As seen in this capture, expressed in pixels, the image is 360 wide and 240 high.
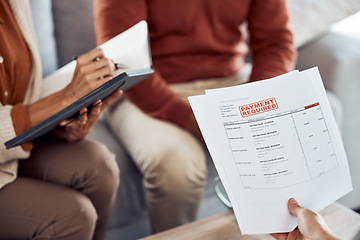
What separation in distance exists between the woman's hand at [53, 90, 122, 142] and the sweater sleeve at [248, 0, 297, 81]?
52cm

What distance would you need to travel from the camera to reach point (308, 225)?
0.62 metres

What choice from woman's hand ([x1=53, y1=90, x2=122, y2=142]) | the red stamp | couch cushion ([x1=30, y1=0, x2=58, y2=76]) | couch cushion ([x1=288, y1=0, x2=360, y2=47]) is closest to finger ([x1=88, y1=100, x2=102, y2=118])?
woman's hand ([x1=53, y1=90, x2=122, y2=142])

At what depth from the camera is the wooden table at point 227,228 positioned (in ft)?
2.51

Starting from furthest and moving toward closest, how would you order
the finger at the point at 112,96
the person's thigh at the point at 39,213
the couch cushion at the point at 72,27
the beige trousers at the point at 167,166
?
the couch cushion at the point at 72,27 < the beige trousers at the point at 167,166 < the finger at the point at 112,96 < the person's thigh at the point at 39,213

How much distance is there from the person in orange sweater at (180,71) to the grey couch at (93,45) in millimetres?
102

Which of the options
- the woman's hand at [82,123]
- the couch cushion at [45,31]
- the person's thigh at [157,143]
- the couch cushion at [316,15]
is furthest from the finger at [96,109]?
the couch cushion at [316,15]

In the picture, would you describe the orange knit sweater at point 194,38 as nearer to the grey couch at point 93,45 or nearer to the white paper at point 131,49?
the grey couch at point 93,45

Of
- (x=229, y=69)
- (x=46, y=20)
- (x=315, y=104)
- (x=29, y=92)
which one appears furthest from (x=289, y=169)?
(x=46, y=20)

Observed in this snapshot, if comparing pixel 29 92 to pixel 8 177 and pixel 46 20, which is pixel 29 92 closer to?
pixel 8 177

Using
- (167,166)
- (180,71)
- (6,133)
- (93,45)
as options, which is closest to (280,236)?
(167,166)

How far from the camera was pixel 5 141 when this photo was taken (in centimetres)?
79

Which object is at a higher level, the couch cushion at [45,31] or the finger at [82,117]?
the couch cushion at [45,31]

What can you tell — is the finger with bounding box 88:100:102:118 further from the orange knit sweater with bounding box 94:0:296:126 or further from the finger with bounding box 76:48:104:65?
the orange knit sweater with bounding box 94:0:296:126

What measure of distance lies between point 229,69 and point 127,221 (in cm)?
59
